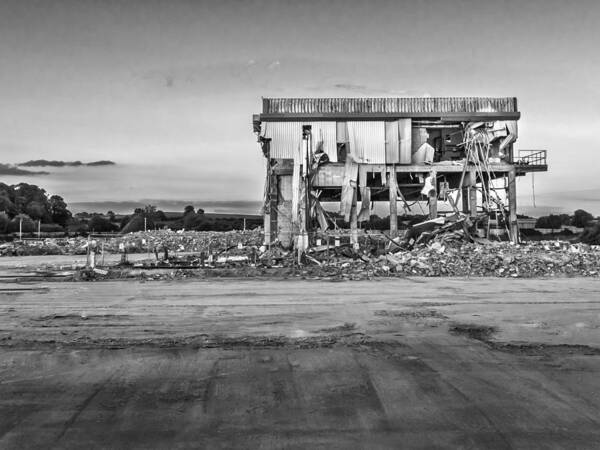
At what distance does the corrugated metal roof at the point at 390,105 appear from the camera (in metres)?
30.9

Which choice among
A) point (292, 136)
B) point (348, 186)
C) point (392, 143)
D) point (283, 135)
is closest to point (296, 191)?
point (348, 186)

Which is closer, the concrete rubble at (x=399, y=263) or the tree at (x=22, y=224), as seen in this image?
the concrete rubble at (x=399, y=263)

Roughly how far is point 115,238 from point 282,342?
39938 mm

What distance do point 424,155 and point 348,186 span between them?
5.01 m

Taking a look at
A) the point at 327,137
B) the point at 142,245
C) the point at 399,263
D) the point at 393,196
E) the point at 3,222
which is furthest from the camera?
the point at 3,222

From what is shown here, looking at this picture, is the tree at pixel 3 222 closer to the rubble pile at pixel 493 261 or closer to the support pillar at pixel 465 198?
the support pillar at pixel 465 198

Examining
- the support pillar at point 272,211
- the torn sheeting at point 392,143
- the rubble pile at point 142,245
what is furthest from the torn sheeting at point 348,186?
the rubble pile at point 142,245

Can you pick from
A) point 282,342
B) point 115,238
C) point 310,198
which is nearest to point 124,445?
point 282,342

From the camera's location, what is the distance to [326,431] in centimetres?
414

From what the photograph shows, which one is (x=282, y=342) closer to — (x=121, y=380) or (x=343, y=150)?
(x=121, y=380)

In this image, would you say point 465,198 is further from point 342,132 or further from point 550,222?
point 550,222

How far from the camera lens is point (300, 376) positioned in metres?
5.59

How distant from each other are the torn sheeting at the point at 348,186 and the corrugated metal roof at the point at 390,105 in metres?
3.06

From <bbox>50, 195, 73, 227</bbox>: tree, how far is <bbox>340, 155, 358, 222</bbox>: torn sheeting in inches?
2039
